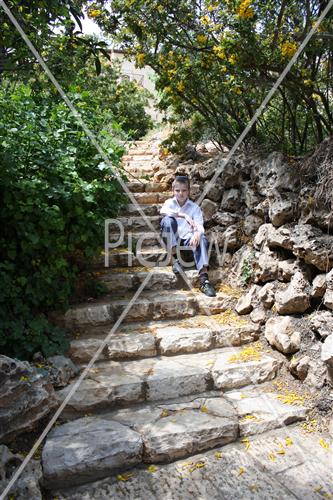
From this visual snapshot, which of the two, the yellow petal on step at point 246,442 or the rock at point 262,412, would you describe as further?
the rock at point 262,412

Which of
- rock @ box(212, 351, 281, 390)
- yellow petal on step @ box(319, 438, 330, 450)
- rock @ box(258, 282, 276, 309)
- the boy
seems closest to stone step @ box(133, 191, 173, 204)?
the boy

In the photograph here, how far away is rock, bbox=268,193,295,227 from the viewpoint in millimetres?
3592

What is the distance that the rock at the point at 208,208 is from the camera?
4.83m

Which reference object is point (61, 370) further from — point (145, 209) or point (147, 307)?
point (145, 209)

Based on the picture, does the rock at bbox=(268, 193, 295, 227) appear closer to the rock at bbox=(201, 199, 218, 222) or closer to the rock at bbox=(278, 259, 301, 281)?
the rock at bbox=(278, 259, 301, 281)

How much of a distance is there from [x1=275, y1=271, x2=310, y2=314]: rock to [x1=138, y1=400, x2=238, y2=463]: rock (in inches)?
40.0

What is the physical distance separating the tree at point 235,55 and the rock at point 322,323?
1966 mm

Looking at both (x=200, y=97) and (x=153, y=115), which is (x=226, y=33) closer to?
(x=200, y=97)

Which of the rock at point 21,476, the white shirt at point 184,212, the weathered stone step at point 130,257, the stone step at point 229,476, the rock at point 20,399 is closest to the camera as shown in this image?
the rock at point 21,476

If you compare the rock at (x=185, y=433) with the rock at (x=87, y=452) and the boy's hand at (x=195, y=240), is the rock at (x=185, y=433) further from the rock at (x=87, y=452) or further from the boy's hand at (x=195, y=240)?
the boy's hand at (x=195, y=240)

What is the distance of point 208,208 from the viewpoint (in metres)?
4.86

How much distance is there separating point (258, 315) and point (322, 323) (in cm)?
70

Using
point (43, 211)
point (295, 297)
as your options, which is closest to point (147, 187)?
point (43, 211)

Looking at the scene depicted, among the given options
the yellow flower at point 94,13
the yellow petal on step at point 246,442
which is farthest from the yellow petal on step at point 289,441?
the yellow flower at point 94,13
